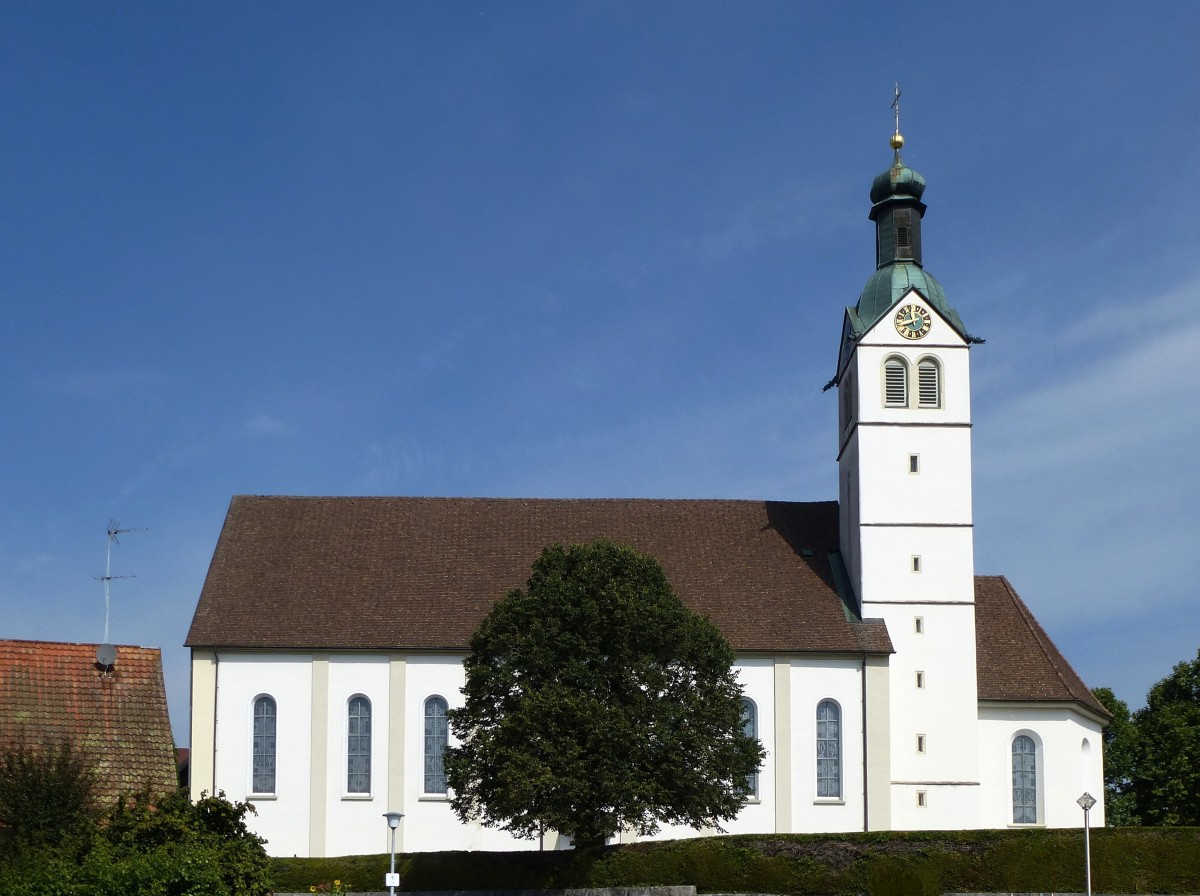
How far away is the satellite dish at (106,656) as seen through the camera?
41344 millimetres

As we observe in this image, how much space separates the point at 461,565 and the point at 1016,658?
1789 cm

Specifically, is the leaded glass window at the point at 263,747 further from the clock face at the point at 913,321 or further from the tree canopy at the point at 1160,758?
the tree canopy at the point at 1160,758

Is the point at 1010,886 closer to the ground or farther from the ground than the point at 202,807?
closer to the ground

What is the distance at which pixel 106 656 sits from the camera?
41.4 metres

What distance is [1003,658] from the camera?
167 ft

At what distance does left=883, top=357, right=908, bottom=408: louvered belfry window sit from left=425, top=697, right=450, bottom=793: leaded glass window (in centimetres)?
1695

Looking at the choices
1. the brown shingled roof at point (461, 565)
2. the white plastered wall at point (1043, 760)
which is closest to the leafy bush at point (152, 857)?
the brown shingled roof at point (461, 565)

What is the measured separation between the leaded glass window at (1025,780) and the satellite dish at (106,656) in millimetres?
26803

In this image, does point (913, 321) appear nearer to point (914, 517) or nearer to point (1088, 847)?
point (914, 517)

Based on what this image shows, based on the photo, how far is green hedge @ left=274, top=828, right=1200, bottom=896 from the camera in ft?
123

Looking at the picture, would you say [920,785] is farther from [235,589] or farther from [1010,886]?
[235,589]

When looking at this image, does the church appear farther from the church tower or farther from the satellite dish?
the satellite dish

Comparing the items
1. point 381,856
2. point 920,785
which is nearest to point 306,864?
point 381,856

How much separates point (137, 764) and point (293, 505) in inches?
603
